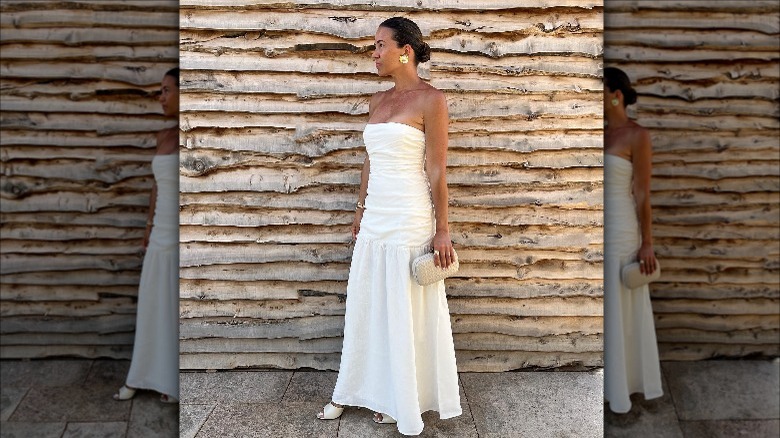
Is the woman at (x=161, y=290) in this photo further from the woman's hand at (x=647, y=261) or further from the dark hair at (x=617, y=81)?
the woman's hand at (x=647, y=261)

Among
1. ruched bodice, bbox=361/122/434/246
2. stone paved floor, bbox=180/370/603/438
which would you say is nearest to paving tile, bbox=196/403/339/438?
stone paved floor, bbox=180/370/603/438

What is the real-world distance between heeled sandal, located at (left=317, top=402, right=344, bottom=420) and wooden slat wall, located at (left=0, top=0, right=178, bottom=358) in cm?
230

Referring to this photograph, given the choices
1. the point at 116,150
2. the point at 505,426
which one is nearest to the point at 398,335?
the point at 505,426

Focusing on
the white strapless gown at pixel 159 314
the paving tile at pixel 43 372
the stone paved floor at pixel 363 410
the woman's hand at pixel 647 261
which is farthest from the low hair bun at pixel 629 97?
the paving tile at pixel 43 372

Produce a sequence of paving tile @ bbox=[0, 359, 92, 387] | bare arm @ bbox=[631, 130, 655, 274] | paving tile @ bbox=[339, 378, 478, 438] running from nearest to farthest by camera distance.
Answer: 1. paving tile @ bbox=[339, 378, 478, 438]
2. bare arm @ bbox=[631, 130, 655, 274]
3. paving tile @ bbox=[0, 359, 92, 387]

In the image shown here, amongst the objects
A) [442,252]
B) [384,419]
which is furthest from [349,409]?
[442,252]

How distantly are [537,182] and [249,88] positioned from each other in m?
1.77

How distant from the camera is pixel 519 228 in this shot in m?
4.60

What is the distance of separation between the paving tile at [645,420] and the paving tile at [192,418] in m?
2.55

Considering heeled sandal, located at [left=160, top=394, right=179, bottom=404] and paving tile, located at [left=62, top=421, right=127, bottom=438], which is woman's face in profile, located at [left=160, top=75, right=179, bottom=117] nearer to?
heeled sandal, located at [left=160, top=394, right=179, bottom=404]

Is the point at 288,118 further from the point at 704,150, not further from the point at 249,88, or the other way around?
the point at 704,150

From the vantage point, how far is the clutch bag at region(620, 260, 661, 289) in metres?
4.99

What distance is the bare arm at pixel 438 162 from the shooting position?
3.62 m

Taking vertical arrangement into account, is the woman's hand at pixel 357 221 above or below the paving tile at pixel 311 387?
above
